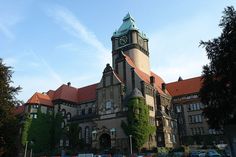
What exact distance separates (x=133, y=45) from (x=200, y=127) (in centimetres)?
2649

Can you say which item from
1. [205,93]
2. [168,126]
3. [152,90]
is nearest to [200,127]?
[168,126]

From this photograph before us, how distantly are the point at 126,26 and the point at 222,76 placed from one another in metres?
45.8

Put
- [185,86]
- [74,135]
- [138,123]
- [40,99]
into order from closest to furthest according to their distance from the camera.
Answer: [138,123], [74,135], [40,99], [185,86]

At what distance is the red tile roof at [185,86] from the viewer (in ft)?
233

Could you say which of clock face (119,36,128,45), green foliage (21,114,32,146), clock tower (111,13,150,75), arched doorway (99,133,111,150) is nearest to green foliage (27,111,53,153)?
green foliage (21,114,32,146)

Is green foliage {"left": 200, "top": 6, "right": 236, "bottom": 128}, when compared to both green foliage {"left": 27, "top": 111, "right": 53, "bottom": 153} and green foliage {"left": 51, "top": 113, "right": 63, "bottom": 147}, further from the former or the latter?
green foliage {"left": 27, "top": 111, "right": 53, "bottom": 153}

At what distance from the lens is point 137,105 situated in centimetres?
5338

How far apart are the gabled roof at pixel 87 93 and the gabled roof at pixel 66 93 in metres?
1.45

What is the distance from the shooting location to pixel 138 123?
171ft

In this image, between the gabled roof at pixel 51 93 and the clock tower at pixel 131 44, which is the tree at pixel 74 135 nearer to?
the gabled roof at pixel 51 93

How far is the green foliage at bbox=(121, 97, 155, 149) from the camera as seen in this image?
2021 inches

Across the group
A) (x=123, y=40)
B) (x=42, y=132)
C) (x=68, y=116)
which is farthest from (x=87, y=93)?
(x=123, y=40)

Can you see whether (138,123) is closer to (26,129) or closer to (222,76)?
(222,76)

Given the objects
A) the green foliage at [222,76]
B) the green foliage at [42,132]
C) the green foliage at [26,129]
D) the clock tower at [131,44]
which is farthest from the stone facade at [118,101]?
the green foliage at [222,76]
